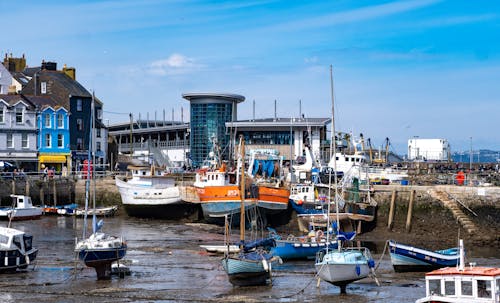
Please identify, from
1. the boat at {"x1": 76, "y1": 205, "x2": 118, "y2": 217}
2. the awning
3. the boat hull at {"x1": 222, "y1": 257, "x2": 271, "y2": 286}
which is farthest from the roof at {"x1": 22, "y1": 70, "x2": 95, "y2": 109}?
the boat hull at {"x1": 222, "y1": 257, "x2": 271, "y2": 286}

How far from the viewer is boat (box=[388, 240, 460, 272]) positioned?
1372 inches

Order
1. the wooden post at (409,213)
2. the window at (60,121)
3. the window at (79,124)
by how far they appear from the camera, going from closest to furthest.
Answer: the wooden post at (409,213), the window at (60,121), the window at (79,124)

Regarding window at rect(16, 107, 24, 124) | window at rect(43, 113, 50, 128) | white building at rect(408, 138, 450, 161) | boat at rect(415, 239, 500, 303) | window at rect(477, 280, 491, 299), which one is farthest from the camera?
white building at rect(408, 138, 450, 161)

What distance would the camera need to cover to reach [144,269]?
1412 inches

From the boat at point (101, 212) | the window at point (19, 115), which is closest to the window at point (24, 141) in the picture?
the window at point (19, 115)

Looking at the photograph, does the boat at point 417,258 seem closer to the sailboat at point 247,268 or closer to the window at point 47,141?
the sailboat at point 247,268

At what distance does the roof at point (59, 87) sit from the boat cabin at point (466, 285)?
5470 centimetres

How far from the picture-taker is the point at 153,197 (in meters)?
58.7

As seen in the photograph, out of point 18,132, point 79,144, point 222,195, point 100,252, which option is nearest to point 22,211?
point 222,195

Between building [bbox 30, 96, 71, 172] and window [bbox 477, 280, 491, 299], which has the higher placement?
building [bbox 30, 96, 71, 172]

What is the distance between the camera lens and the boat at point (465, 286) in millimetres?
23453

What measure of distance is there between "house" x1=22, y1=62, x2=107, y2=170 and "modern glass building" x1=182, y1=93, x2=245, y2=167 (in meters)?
8.56

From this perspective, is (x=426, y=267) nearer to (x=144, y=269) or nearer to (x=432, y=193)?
(x=144, y=269)

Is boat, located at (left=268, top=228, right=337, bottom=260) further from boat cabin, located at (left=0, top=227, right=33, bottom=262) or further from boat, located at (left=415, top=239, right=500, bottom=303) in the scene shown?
boat, located at (left=415, top=239, right=500, bottom=303)
